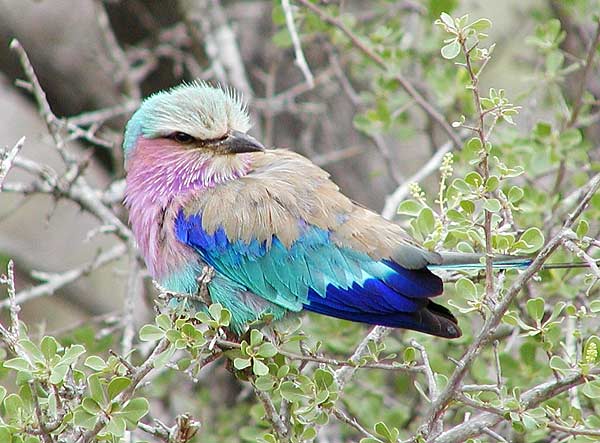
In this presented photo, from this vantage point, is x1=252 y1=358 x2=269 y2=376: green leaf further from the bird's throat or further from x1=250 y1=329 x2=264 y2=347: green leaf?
the bird's throat

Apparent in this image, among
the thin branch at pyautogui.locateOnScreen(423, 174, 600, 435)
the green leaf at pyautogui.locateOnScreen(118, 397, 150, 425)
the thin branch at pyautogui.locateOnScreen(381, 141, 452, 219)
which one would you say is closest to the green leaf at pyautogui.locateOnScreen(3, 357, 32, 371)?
the green leaf at pyautogui.locateOnScreen(118, 397, 150, 425)

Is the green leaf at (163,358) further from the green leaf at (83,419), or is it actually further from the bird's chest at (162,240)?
the bird's chest at (162,240)

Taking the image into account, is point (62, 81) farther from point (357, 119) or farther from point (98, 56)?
point (357, 119)

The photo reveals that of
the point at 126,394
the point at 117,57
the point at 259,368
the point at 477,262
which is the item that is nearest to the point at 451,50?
the point at 477,262

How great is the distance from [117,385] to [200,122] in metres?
1.20

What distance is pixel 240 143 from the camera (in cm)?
317

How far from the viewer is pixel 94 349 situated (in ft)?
11.6

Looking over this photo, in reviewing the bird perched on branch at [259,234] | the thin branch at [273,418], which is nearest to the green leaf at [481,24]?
the bird perched on branch at [259,234]

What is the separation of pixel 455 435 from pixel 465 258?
0.50 m

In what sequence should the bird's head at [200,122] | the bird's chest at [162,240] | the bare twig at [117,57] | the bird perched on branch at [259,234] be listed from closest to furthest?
the bird perched on branch at [259,234]
the bird's chest at [162,240]
the bird's head at [200,122]
the bare twig at [117,57]

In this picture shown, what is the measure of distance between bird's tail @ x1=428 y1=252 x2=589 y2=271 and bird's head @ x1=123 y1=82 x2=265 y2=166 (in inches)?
29.8

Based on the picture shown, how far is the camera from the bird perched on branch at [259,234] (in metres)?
2.82

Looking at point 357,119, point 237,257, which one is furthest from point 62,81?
point 237,257

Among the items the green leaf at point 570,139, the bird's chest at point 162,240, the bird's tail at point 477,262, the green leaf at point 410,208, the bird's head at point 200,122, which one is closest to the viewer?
the bird's tail at point 477,262
